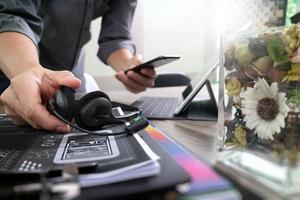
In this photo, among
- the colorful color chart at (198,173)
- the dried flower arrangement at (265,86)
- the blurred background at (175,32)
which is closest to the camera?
the colorful color chart at (198,173)

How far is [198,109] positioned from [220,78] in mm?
247

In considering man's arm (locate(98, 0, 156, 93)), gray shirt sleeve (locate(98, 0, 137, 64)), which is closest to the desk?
man's arm (locate(98, 0, 156, 93))

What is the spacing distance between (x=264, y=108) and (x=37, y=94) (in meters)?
0.33

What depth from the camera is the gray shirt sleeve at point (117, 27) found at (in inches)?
54.1

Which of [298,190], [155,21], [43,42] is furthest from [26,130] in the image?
[155,21]

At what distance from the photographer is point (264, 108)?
0.42 metres

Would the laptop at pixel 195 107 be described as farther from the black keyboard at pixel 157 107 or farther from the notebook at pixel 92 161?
the notebook at pixel 92 161

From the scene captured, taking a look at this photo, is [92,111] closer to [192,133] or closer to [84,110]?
[84,110]

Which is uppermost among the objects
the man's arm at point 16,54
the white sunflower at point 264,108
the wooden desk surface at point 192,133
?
the man's arm at point 16,54

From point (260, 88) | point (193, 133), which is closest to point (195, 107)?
point (193, 133)

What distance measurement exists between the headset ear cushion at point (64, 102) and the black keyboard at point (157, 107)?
0.20m

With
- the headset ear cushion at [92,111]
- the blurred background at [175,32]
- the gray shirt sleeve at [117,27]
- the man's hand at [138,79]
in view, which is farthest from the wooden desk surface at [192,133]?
A: the blurred background at [175,32]

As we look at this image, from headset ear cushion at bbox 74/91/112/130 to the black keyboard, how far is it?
A: 0.17m

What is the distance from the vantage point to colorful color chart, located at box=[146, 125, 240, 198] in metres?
0.23
